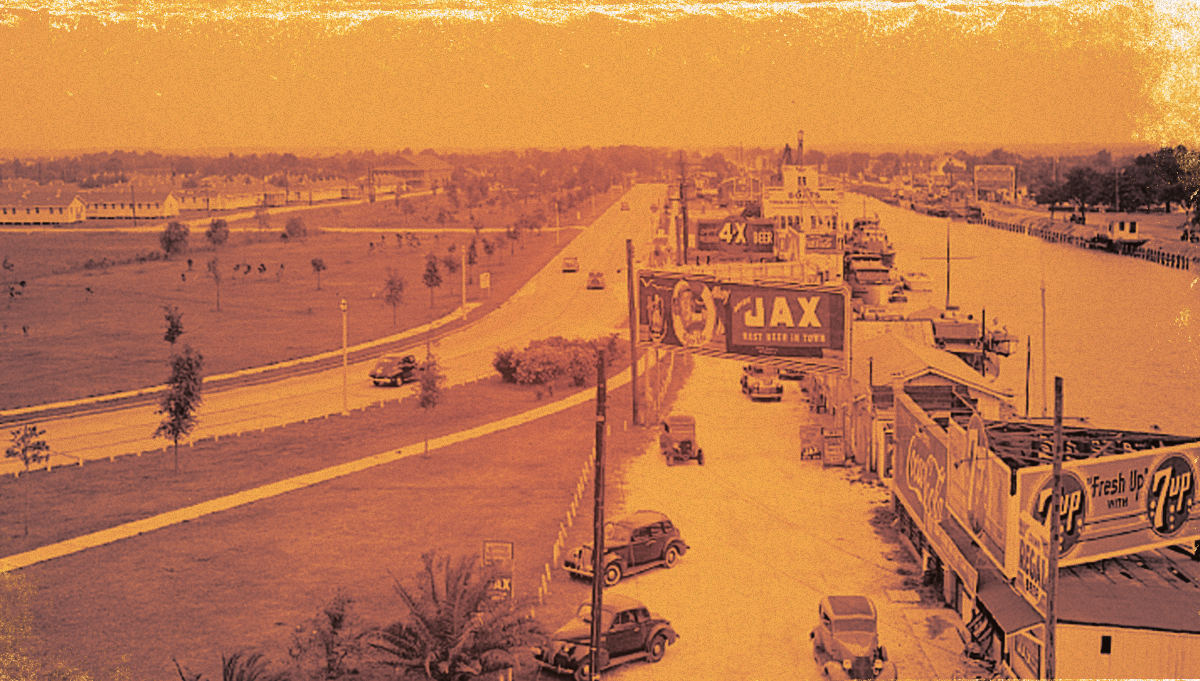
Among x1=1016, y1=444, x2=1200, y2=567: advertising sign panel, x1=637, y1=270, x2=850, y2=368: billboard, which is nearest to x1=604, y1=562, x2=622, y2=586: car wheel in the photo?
x1=1016, y1=444, x2=1200, y2=567: advertising sign panel

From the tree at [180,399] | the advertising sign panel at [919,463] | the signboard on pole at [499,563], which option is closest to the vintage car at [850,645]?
the advertising sign panel at [919,463]

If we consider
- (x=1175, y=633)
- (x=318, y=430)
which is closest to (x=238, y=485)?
(x=318, y=430)

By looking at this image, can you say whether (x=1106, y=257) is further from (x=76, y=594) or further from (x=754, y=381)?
(x=76, y=594)

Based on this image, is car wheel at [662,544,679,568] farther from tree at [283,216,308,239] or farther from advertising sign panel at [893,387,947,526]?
tree at [283,216,308,239]

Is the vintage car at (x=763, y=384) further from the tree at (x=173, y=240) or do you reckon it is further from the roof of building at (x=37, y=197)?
the roof of building at (x=37, y=197)

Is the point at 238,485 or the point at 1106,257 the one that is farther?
the point at 1106,257

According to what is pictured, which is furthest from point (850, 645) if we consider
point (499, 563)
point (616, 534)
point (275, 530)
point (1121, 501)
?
point (275, 530)
